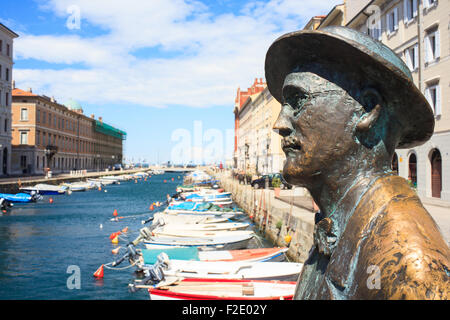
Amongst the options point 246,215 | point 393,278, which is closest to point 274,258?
point 393,278

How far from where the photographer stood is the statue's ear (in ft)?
6.17

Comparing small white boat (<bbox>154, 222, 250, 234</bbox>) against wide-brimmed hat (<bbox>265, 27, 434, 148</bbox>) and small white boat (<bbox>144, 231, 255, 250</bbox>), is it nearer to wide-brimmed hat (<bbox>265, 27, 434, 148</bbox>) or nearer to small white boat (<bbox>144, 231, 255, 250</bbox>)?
small white boat (<bbox>144, 231, 255, 250</bbox>)

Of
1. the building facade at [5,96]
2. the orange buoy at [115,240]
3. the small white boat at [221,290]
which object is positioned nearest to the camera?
the small white boat at [221,290]

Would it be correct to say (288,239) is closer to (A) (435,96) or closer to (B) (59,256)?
(B) (59,256)

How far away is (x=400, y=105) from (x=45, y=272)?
54.5 ft

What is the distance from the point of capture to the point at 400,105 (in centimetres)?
195

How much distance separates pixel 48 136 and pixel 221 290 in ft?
257

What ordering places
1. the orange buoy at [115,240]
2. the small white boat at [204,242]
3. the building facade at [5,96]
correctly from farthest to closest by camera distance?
the building facade at [5,96] → the orange buoy at [115,240] → the small white boat at [204,242]

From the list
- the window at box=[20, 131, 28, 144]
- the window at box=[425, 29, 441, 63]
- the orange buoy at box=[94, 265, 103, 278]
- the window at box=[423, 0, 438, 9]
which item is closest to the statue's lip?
the orange buoy at box=[94, 265, 103, 278]

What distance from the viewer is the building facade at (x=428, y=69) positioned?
20328 millimetres

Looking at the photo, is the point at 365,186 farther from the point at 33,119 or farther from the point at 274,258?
the point at 33,119

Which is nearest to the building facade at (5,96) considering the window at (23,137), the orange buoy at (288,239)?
the window at (23,137)

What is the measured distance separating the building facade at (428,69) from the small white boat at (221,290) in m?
13.7

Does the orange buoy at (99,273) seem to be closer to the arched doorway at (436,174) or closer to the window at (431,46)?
the arched doorway at (436,174)
